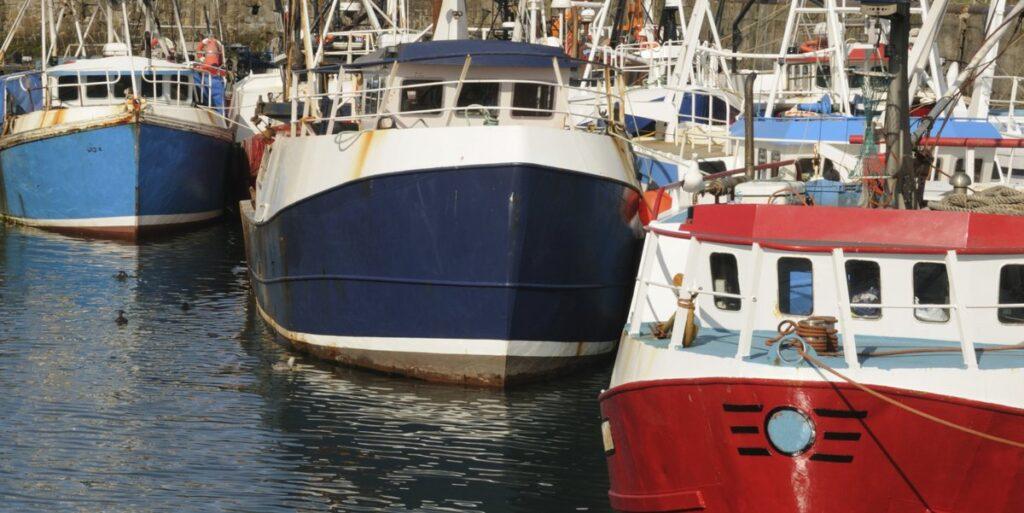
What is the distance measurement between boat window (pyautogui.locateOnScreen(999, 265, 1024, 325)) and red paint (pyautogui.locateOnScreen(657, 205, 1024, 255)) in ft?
1.60

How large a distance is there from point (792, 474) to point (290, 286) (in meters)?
10.4

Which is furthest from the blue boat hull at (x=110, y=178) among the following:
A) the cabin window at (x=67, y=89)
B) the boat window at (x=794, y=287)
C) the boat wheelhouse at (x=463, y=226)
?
the boat window at (x=794, y=287)

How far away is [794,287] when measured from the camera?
1280cm

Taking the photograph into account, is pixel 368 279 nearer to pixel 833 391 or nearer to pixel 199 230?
pixel 833 391

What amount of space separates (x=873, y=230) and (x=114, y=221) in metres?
24.2

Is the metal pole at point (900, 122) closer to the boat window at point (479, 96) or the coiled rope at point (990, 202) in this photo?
the coiled rope at point (990, 202)

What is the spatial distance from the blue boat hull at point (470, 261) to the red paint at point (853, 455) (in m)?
6.14

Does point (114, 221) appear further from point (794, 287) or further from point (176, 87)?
point (794, 287)

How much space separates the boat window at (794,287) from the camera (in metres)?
12.7

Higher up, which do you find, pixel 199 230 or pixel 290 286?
pixel 290 286

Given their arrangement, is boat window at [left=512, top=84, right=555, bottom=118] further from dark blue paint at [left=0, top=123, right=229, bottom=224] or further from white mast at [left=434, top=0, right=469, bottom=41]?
dark blue paint at [left=0, top=123, right=229, bottom=224]

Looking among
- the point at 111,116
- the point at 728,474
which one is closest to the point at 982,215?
the point at 728,474

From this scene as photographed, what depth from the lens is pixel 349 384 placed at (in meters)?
18.3

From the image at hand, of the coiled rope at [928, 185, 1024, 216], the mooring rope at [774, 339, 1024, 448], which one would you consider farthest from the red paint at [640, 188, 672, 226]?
the mooring rope at [774, 339, 1024, 448]
